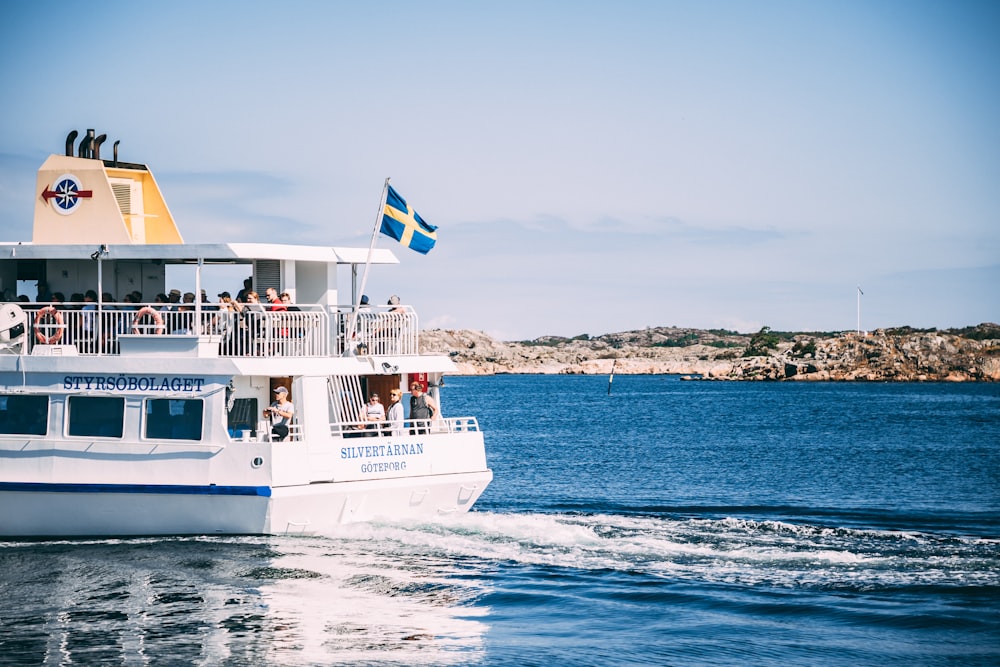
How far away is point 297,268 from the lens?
74.9ft

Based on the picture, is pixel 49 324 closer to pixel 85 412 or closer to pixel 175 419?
pixel 85 412

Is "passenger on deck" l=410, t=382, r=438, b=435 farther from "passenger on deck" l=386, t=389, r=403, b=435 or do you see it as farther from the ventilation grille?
the ventilation grille

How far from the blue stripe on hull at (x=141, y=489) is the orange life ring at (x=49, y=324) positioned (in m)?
2.55

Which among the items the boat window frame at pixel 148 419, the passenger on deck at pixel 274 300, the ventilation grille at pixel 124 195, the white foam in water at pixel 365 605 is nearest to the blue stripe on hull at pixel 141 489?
the boat window frame at pixel 148 419

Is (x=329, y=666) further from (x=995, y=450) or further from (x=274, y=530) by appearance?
(x=995, y=450)

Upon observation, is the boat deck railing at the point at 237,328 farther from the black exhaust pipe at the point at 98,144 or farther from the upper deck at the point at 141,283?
the black exhaust pipe at the point at 98,144

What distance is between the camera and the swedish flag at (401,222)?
2170 centimetres

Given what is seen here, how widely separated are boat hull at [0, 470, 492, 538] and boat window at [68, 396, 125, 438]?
96 cm

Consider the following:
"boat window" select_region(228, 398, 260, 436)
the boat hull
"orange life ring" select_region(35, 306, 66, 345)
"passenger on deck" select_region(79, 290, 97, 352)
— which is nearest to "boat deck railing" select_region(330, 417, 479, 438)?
the boat hull

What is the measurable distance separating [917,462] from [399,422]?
89.0 ft

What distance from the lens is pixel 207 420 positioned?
20.1m

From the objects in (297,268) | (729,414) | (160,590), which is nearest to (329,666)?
(160,590)

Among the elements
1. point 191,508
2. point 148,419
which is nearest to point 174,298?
point 148,419

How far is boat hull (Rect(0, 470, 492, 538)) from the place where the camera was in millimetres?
19906
